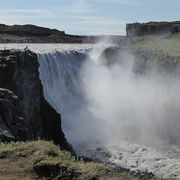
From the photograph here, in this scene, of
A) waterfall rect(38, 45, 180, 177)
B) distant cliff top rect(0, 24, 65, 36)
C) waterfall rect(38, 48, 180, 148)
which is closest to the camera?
waterfall rect(38, 45, 180, 177)

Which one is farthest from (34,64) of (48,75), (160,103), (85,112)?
(160,103)

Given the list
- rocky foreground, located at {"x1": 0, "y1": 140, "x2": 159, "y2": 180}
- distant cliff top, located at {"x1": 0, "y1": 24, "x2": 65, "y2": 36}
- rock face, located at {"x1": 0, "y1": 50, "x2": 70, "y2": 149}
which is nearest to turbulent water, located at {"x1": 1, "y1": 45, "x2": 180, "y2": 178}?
rock face, located at {"x1": 0, "y1": 50, "x2": 70, "y2": 149}

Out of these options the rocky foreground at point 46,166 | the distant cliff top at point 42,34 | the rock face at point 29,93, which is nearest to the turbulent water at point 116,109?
the rock face at point 29,93

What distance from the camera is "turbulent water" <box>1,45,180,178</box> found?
37625 mm

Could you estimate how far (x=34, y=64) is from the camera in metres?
39.1

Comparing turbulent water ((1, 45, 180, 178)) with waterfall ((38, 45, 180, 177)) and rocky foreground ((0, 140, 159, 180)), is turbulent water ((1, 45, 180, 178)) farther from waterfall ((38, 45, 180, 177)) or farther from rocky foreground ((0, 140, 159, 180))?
rocky foreground ((0, 140, 159, 180))

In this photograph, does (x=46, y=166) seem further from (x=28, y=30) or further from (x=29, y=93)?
(x=28, y=30)

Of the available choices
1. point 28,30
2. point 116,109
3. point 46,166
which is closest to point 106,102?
point 116,109

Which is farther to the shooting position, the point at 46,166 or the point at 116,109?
the point at 116,109

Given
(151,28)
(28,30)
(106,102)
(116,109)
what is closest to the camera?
(116,109)

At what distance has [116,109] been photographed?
185ft

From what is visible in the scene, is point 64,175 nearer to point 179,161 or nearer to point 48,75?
point 179,161

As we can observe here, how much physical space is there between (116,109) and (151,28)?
44.9 meters

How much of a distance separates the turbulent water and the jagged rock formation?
25570 mm
